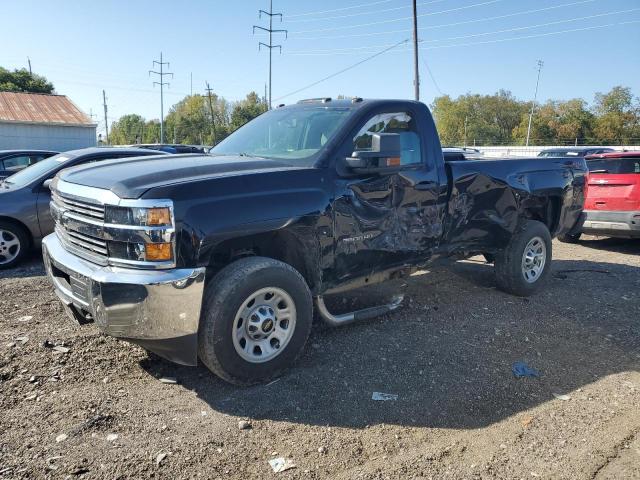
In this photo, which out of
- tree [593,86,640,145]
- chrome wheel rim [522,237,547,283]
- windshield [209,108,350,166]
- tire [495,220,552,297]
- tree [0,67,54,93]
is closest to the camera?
windshield [209,108,350,166]

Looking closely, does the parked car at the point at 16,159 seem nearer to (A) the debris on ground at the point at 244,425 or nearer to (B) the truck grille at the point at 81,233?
(B) the truck grille at the point at 81,233

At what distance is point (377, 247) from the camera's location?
440 centimetres

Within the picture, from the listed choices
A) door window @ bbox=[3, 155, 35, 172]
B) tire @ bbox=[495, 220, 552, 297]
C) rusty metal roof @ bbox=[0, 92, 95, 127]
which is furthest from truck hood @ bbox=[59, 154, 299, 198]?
rusty metal roof @ bbox=[0, 92, 95, 127]

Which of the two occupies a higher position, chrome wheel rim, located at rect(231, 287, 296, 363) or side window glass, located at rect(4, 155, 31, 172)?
side window glass, located at rect(4, 155, 31, 172)

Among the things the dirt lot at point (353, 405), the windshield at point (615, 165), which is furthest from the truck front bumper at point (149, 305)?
the windshield at point (615, 165)

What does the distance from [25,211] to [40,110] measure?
2676 cm

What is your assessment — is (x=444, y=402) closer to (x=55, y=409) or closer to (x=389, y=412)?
(x=389, y=412)

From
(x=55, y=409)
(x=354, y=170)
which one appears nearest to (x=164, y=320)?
(x=55, y=409)

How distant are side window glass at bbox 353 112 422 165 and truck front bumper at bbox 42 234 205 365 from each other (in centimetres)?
197

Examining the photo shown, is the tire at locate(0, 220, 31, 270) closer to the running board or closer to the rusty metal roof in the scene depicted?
the running board

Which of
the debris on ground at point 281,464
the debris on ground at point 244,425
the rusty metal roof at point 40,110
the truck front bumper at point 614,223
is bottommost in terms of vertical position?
the debris on ground at point 281,464

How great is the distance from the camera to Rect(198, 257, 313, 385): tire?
11.2 ft

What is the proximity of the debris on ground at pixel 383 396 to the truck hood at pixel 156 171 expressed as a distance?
1.80 meters

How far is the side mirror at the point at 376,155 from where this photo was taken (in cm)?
405
